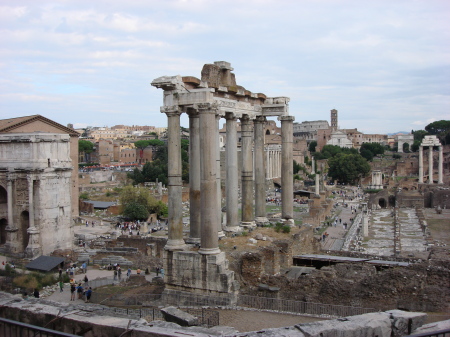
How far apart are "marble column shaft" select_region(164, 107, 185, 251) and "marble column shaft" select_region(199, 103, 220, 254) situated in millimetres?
1059

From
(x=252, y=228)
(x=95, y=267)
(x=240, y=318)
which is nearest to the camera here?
(x=240, y=318)

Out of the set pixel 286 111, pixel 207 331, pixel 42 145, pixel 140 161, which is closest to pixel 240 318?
pixel 207 331

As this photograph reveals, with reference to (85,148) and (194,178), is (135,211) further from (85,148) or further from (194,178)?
(85,148)

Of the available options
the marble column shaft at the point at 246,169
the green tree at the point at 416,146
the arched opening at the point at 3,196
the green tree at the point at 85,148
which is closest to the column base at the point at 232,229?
the marble column shaft at the point at 246,169

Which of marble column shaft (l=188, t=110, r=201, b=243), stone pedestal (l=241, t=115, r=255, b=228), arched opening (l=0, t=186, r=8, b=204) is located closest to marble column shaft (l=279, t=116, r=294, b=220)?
stone pedestal (l=241, t=115, r=255, b=228)

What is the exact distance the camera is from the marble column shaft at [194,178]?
15.6m

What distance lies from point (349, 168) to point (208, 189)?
8112 cm

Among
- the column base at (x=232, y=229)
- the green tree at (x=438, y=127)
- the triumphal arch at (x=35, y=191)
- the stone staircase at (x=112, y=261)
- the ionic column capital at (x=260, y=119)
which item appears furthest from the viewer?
the green tree at (x=438, y=127)

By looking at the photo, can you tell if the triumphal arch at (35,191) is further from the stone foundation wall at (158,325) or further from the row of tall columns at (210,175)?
the stone foundation wall at (158,325)

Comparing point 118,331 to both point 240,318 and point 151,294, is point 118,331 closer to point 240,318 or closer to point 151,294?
point 240,318

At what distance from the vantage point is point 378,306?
491 inches

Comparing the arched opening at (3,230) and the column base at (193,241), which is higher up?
the column base at (193,241)

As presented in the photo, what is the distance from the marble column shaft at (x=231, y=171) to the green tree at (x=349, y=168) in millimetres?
76760

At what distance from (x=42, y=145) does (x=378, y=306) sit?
23172 millimetres
